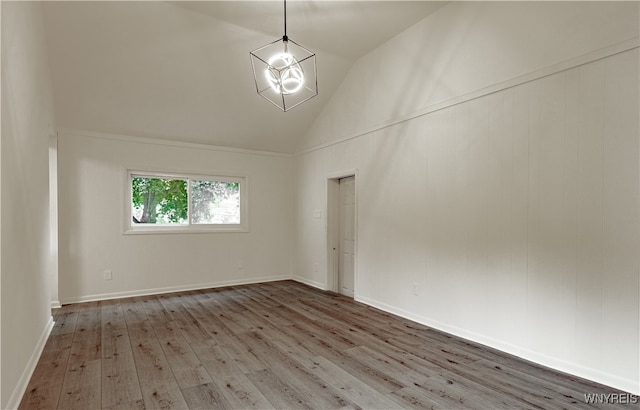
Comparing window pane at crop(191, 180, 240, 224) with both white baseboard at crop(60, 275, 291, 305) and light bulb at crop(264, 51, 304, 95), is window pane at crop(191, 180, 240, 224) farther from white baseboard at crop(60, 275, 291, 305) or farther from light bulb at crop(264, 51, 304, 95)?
light bulb at crop(264, 51, 304, 95)

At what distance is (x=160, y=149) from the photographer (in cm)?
526

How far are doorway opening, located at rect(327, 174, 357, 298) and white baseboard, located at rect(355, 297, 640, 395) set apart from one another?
1.46 metres

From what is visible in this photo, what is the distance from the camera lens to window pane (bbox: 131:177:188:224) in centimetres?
517

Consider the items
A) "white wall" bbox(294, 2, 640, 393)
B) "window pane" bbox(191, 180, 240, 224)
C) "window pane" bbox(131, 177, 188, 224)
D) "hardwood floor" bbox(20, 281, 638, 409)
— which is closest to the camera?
"hardwood floor" bbox(20, 281, 638, 409)

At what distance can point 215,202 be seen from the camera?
5.85 m

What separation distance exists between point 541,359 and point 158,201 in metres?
5.34

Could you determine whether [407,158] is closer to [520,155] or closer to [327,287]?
[520,155]

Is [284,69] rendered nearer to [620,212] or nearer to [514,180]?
[514,180]

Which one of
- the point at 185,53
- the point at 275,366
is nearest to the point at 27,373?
the point at 275,366

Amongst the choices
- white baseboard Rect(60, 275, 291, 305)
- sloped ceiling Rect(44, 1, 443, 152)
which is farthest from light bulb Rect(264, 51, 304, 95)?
white baseboard Rect(60, 275, 291, 305)

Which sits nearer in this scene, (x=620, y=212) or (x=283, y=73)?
(x=620, y=212)

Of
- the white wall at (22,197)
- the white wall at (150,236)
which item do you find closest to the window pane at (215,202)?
the white wall at (150,236)

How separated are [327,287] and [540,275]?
3.28 m

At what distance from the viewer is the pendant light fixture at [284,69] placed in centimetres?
290
